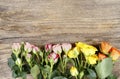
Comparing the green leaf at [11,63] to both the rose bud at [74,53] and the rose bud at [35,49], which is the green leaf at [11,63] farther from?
the rose bud at [74,53]

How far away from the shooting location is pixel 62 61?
109cm

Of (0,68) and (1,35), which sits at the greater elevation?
(1,35)

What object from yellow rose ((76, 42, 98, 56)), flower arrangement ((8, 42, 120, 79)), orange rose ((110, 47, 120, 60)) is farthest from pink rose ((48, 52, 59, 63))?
orange rose ((110, 47, 120, 60))

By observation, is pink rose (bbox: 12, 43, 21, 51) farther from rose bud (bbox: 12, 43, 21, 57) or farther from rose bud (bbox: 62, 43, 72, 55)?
rose bud (bbox: 62, 43, 72, 55)

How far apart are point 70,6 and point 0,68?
40 centimetres

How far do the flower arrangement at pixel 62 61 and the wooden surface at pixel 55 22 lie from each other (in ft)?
0.18

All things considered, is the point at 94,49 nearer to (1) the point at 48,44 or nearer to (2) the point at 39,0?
(1) the point at 48,44

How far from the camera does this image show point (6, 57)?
1.13 m

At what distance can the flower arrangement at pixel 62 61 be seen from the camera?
1.06 metres

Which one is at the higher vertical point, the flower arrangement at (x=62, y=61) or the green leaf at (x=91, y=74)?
the flower arrangement at (x=62, y=61)

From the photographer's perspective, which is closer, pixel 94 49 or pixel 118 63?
pixel 94 49

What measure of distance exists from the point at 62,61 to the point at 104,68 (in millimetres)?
175

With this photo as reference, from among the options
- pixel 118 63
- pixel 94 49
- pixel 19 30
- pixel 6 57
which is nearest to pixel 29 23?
pixel 19 30

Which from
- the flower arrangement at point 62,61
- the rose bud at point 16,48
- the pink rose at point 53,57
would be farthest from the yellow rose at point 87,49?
the rose bud at point 16,48
